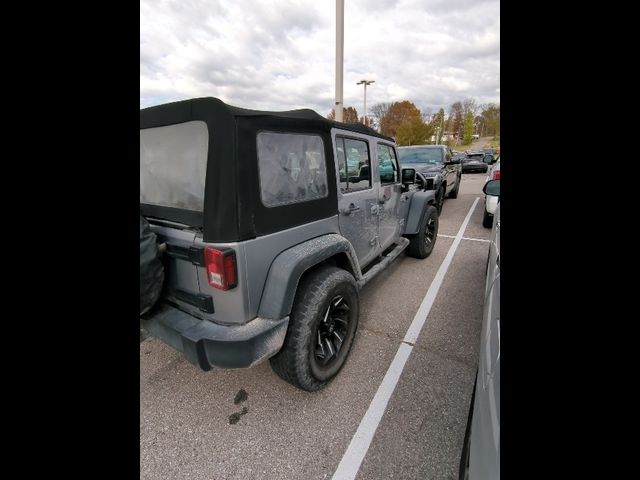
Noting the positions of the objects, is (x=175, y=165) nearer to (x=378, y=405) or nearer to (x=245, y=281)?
(x=245, y=281)

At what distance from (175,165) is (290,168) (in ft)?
2.60

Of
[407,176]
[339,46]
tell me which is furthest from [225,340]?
[339,46]

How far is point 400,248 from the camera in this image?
409 centimetres

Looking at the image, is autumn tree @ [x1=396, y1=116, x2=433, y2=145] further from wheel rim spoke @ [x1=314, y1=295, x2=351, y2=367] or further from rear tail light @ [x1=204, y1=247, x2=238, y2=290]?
rear tail light @ [x1=204, y1=247, x2=238, y2=290]

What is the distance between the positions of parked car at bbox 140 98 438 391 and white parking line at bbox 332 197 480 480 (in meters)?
0.39

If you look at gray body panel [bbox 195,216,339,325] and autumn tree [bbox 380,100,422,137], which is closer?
gray body panel [bbox 195,216,339,325]

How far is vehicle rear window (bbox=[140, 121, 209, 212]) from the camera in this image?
6.40 ft

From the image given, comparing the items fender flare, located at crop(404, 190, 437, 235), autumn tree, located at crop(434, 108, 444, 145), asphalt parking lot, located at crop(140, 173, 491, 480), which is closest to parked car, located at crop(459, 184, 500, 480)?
asphalt parking lot, located at crop(140, 173, 491, 480)

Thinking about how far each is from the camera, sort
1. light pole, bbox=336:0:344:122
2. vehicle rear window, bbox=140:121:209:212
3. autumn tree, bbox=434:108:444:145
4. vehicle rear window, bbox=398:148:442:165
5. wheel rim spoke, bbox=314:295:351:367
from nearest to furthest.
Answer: vehicle rear window, bbox=140:121:209:212, wheel rim spoke, bbox=314:295:351:367, light pole, bbox=336:0:344:122, vehicle rear window, bbox=398:148:442:165, autumn tree, bbox=434:108:444:145
